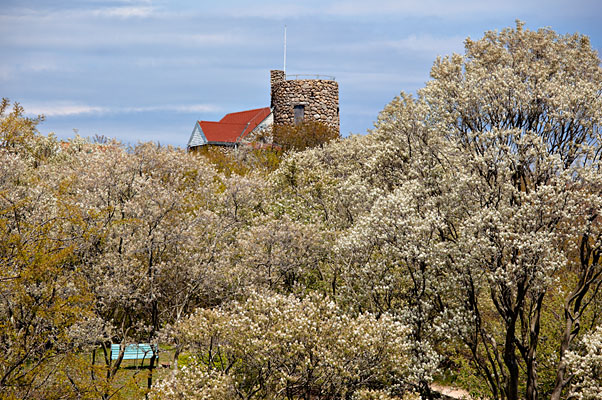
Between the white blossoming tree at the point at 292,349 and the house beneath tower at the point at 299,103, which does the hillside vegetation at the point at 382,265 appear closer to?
the white blossoming tree at the point at 292,349

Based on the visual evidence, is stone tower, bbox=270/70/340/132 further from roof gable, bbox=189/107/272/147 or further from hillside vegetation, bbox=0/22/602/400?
hillside vegetation, bbox=0/22/602/400

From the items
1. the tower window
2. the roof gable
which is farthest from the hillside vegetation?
the roof gable

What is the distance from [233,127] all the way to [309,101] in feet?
41.2

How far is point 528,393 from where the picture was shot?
18.3m

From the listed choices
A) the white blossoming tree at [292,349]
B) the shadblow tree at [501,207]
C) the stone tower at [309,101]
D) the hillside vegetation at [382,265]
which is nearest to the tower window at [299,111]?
the stone tower at [309,101]

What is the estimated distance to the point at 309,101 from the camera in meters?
56.6

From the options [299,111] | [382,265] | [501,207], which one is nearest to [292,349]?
[382,265]

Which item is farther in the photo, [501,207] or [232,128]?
[232,128]

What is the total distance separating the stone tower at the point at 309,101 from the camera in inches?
2221

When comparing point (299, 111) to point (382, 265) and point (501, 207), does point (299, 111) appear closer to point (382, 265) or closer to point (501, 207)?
point (382, 265)

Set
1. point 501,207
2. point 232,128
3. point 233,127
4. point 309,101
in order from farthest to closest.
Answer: point 233,127, point 232,128, point 309,101, point 501,207

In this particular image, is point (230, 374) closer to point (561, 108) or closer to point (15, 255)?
point (15, 255)

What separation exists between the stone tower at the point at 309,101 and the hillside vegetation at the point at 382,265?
31.1 m

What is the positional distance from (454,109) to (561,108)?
329cm
